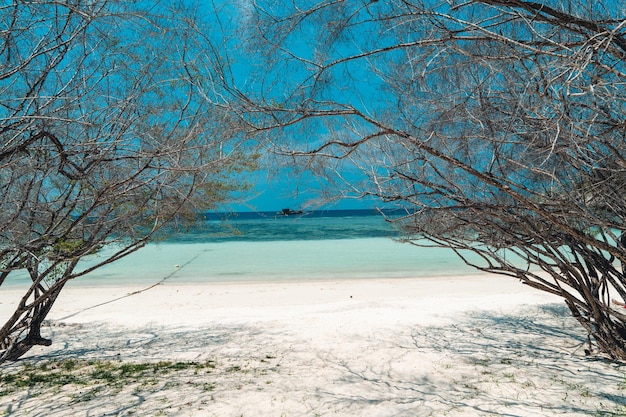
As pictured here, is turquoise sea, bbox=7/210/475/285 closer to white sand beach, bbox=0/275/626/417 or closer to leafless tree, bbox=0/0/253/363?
white sand beach, bbox=0/275/626/417

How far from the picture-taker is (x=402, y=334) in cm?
711

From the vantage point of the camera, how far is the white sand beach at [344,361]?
4430 millimetres

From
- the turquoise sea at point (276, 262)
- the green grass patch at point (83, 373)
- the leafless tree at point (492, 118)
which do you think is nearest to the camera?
the leafless tree at point (492, 118)

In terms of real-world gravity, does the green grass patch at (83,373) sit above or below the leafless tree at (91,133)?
below

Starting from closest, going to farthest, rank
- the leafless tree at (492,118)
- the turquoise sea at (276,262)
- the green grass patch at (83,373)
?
the leafless tree at (492,118) → the green grass patch at (83,373) → the turquoise sea at (276,262)

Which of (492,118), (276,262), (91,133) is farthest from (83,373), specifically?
(276,262)

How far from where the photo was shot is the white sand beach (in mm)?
4430

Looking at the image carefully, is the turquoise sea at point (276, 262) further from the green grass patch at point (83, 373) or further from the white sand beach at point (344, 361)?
the green grass patch at point (83, 373)

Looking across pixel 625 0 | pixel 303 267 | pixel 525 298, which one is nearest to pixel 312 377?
pixel 625 0

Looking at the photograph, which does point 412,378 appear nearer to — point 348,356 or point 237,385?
point 348,356

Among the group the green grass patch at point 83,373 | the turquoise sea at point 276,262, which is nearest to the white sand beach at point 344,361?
the green grass patch at point 83,373

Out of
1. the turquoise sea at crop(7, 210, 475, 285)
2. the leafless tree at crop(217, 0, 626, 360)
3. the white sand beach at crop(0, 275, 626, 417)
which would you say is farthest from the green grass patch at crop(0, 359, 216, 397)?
the turquoise sea at crop(7, 210, 475, 285)

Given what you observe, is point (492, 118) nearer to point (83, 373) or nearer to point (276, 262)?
point (83, 373)

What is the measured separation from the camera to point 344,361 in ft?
19.2
